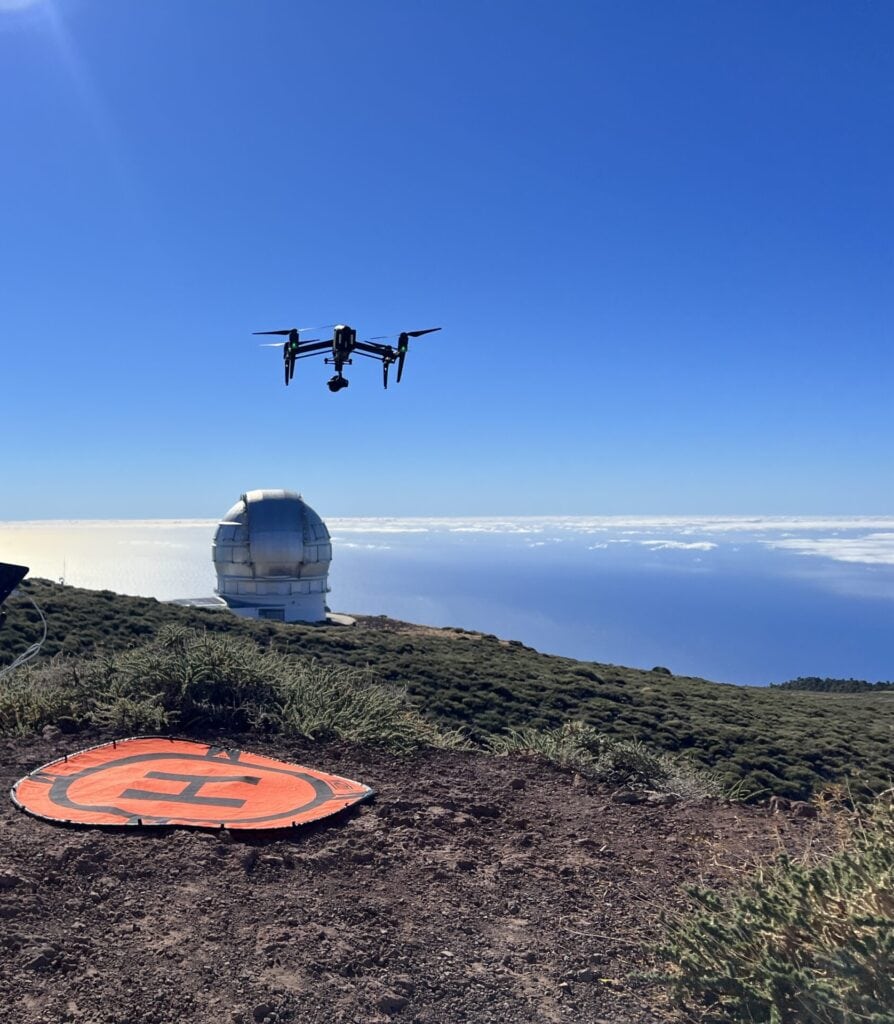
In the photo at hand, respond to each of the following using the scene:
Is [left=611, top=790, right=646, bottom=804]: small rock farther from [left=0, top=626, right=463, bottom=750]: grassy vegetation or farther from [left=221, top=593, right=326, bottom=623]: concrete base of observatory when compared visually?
[left=221, top=593, right=326, bottom=623]: concrete base of observatory

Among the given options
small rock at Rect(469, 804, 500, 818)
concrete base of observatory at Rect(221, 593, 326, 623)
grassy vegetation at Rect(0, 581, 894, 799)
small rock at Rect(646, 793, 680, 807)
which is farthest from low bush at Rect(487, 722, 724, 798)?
concrete base of observatory at Rect(221, 593, 326, 623)

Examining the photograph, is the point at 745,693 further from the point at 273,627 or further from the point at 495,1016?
the point at 495,1016

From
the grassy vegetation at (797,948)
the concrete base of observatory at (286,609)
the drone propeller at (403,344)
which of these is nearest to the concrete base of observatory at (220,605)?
the concrete base of observatory at (286,609)

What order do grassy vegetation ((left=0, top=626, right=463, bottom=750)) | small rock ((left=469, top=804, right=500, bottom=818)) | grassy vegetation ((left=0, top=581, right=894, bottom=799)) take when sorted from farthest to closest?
1. grassy vegetation ((left=0, top=581, right=894, bottom=799))
2. grassy vegetation ((left=0, top=626, right=463, bottom=750))
3. small rock ((left=469, top=804, right=500, bottom=818))

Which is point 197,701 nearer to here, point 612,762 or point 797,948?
point 612,762

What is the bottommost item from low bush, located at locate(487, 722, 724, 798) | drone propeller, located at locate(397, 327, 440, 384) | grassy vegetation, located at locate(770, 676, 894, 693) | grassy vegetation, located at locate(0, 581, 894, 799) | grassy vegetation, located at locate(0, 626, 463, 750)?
grassy vegetation, located at locate(770, 676, 894, 693)

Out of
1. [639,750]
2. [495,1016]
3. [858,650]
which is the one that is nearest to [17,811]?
[495,1016]

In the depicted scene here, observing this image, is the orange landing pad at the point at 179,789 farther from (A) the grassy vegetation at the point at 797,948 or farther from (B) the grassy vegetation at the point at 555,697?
(B) the grassy vegetation at the point at 555,697
